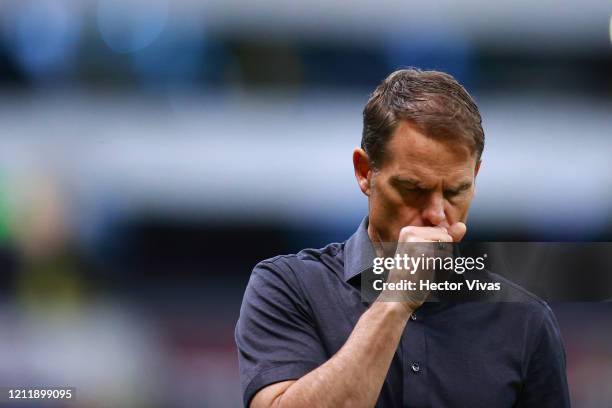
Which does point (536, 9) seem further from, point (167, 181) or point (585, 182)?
point (167, 181)

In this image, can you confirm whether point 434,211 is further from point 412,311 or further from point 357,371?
point 357,371

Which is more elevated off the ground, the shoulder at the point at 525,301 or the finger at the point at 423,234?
the finger at the point at 423,234

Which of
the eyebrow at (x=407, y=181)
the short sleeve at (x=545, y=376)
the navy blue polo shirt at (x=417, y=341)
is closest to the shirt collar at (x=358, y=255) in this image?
the navy blue polo shirt at (x=417, y=341)

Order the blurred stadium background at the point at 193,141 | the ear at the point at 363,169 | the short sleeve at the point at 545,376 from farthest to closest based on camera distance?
the blurred stadium background at the point at 193,141, the ear at the point at 363,169, the short sleeve at the point at 545,376

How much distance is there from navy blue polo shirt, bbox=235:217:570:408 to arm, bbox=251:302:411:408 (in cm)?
4

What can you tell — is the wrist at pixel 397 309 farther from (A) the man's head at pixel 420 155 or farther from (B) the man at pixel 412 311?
(A) the man's head at pixel 420 155

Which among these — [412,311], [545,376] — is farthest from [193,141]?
[545,376]

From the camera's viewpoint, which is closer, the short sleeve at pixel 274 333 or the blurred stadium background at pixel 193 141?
the short sleeve at pixel 274 333

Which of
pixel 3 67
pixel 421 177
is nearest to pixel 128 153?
pixel 3 67

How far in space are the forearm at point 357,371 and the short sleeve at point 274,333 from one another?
4 centimetres

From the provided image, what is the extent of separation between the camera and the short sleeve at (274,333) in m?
0.93

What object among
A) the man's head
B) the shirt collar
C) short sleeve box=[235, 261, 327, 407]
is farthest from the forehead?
short sleeve box=[235, 261, 327, 407]

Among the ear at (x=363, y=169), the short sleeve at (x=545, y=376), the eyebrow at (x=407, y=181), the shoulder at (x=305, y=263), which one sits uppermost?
the ear at (x=363, y=169)

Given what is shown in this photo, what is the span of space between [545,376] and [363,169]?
38 cm
